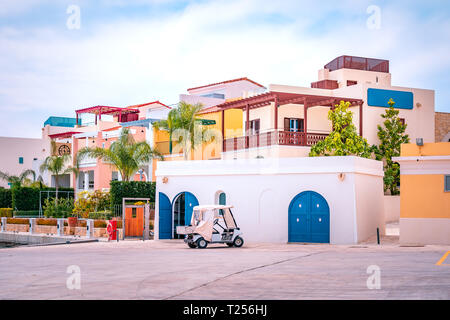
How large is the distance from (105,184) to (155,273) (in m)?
36.9

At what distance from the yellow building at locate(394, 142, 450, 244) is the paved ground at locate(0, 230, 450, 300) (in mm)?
3232

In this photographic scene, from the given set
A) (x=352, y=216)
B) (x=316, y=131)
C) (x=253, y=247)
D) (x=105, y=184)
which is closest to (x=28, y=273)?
(x=253, y=247)

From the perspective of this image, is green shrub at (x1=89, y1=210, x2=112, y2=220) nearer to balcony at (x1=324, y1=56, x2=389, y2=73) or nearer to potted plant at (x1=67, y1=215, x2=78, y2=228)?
potted plant at (x1=67, y1=215, x2=78, y2=228)

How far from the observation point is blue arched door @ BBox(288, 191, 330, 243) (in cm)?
2584

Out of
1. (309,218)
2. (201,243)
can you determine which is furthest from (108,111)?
(201,243)

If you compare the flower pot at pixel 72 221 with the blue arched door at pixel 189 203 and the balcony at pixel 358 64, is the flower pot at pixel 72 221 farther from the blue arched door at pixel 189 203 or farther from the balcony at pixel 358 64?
the balcony at pixel 358 64

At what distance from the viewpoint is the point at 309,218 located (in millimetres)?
26125

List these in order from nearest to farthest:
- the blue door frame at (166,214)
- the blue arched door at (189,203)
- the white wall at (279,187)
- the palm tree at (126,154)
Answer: the white wall at (279,187) → the blue arched door at (189,203) → the blue door frame at (166,214) → the palm tree at (126,154)

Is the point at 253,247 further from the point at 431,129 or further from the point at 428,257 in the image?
the point at 431,129

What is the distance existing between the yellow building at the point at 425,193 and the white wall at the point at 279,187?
1.88 metres

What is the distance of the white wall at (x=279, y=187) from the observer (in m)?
25.6

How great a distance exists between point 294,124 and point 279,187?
9161 millimetres

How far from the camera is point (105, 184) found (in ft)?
168

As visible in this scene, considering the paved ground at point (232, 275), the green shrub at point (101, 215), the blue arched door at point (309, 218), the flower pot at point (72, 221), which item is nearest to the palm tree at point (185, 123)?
the green shrub at point (101, 215)
